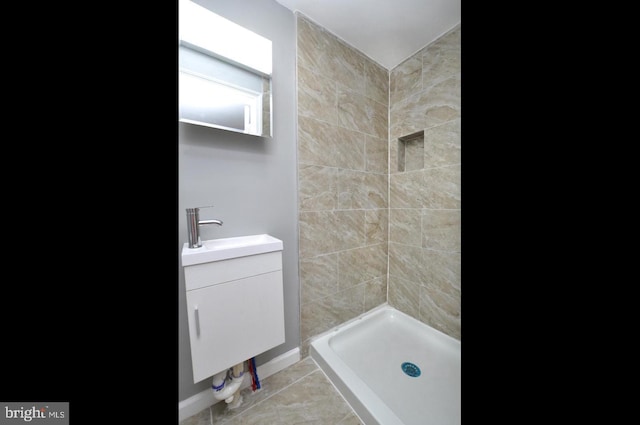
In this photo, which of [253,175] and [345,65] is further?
[345,65]

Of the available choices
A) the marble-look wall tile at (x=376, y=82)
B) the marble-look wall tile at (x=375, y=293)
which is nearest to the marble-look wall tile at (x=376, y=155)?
the marble-look wall tile at (x=376, y=82)

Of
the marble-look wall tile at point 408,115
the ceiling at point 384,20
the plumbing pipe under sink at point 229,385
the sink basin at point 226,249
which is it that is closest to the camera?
the sink basin at point 226,249

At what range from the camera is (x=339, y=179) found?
145cm

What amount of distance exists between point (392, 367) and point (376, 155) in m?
1.43

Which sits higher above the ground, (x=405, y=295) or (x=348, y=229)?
(x=348, y=229)

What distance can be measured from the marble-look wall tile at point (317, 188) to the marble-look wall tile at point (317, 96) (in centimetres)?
33

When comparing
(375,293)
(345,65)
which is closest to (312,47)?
(345,65)

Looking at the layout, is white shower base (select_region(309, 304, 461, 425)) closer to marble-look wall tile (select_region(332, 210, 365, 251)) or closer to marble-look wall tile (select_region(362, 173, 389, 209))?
marble-look wall tile (select_region(332, 210, 365, 251))

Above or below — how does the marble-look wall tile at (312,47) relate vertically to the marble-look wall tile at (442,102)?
above

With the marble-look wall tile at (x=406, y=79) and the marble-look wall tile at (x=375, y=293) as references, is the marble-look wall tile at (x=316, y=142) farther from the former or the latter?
the marble-look wall tile at (x=375, y=293)

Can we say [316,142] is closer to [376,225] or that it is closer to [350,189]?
[350,189]

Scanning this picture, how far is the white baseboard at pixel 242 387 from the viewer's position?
3.22 ft

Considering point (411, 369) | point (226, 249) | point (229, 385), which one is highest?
point (226, 249)
